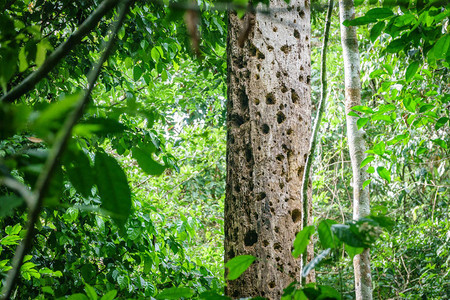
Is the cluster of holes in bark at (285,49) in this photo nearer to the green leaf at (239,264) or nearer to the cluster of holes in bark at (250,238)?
the cluster of holes in bark at (250,238)

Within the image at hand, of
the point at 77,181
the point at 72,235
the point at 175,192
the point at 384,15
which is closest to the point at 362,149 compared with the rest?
the point at 384,15

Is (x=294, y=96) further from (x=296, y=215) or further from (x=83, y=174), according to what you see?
(x=83, y=174)

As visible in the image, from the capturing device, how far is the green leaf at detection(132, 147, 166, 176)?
0.47 meters

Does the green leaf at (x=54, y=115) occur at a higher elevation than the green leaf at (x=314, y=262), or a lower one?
higher

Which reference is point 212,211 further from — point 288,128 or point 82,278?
point 288,128

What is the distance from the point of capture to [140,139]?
1.85 meters

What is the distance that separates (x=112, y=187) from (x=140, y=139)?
5.05 ft

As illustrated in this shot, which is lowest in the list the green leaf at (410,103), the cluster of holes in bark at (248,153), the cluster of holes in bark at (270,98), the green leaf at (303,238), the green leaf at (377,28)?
the green leaf at (303,238)

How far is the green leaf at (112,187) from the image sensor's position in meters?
0.33

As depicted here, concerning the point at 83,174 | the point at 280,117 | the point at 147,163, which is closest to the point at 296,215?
the point at 280,117

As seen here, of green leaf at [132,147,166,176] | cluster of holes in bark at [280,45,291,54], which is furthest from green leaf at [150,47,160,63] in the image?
green leaf at [132,147,166,176]

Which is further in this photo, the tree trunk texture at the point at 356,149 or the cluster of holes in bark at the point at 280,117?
the tree trunk texture at the point at 356,149

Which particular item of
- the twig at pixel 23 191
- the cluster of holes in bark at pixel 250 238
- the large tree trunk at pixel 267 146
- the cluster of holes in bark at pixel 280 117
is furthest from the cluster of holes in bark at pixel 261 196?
the twig at pixel 23 191

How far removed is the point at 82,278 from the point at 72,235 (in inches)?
8.6
